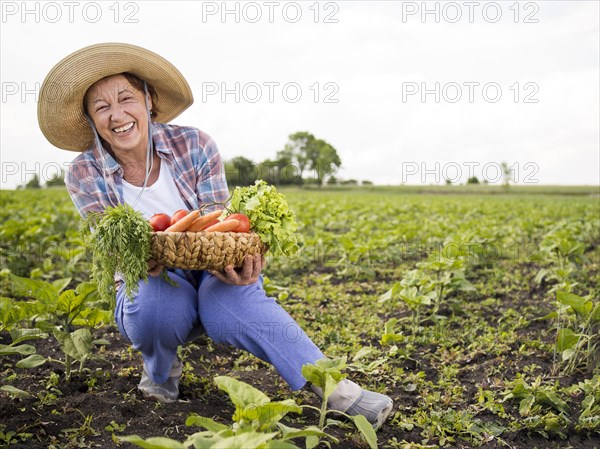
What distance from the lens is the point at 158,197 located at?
322 centimetres

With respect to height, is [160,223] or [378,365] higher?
[160,223]

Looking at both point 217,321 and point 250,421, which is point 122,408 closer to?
point 217,321

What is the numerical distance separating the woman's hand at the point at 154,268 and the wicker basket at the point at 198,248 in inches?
1.0

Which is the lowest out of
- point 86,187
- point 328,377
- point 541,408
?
point 541,408

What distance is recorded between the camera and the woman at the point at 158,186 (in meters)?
2.75

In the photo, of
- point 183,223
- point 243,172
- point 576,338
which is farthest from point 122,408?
point 243,172

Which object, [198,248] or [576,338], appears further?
[576,338]

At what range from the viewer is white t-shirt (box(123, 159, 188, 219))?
3.20 m

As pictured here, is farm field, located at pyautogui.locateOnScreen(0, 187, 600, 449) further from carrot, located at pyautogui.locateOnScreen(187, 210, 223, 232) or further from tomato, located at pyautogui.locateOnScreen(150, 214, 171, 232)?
carrot, located at pyautogui.locateOnScreen(187, 210, 223, 232)

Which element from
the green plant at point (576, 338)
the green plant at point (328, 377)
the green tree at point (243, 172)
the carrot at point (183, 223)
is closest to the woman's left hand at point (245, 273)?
the carrot at point (183, 223)

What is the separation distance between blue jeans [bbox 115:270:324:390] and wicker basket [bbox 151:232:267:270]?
0.23 m

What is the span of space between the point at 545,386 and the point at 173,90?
257 centimetres

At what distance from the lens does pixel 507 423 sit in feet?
9.72

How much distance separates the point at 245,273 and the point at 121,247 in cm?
54
